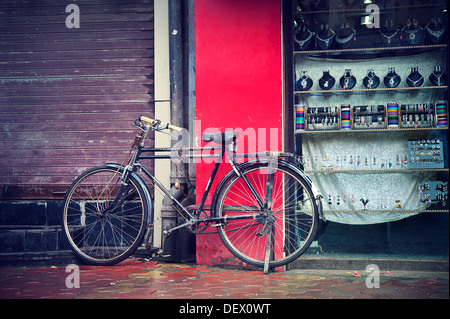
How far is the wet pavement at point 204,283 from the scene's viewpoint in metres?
4.10

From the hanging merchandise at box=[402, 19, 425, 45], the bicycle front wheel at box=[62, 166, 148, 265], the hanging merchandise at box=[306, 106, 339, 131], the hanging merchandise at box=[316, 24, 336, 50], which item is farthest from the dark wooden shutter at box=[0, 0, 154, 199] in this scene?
the hanging merchandise at box=[402, 19, 425, 45]

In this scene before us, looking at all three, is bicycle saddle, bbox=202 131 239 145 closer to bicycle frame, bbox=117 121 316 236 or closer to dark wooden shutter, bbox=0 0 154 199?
bicycle frame, bbox=117 121 316 236

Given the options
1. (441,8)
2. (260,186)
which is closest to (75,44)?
(260,186)

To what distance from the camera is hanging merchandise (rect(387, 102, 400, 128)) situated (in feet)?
18.3

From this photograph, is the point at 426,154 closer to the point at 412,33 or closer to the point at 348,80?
the point at 348,80

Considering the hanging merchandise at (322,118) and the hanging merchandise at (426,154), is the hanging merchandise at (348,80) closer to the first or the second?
the hanging merchandise at (322,118)

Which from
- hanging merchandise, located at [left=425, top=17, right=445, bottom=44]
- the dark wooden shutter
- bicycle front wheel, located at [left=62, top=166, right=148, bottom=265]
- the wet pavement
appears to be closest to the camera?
the wet pavement

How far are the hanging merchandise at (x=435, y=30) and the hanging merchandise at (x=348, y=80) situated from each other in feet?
3.22

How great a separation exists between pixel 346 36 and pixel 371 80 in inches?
23.9

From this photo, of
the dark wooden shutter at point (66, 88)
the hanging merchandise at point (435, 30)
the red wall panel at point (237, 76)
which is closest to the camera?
the red wall panel at point (237, 76)

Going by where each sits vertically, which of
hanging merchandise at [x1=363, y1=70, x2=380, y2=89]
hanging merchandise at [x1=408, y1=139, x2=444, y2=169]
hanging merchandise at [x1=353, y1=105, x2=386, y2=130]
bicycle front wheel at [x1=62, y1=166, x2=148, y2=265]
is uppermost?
hanging merchandise at [x1=363, y1=70, x2=380, y2=89]

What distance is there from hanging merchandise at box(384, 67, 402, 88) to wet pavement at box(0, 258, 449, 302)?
218cm

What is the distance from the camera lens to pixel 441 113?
5.48 m

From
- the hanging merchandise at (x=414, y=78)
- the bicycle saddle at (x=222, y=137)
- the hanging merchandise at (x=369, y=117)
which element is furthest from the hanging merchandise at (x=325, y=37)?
the bicycle saddle at (x=222, y=137)
